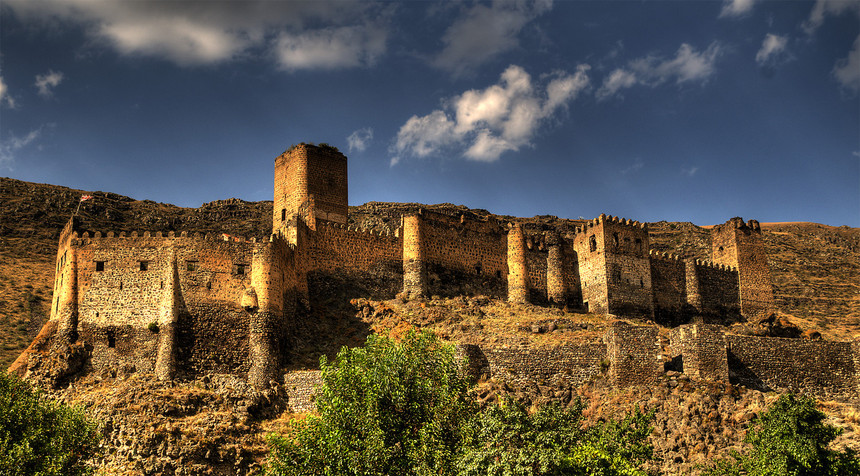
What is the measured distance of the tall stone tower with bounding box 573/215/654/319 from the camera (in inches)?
2031

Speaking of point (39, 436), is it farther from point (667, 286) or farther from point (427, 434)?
point (667, 286)

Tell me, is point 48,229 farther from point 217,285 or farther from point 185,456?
point 185,456

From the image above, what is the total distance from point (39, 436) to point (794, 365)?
32563mm

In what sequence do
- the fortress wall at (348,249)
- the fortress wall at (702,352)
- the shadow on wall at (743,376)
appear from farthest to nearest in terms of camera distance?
the fortress wall at (348,249) < the shadow on wall at (743,376) < the fortress wall at (702,352)

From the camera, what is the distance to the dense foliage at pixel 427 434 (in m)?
25.1

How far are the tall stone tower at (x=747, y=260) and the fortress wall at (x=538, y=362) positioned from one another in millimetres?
22021

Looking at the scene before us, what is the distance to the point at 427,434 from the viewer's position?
85.9 ft

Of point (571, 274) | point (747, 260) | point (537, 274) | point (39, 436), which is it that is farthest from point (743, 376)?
point (39, 436)

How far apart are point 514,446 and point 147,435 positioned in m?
16.4

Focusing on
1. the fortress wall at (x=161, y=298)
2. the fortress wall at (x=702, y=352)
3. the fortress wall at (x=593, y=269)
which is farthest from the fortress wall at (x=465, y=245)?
the fortress wall at (x=702, y=352)

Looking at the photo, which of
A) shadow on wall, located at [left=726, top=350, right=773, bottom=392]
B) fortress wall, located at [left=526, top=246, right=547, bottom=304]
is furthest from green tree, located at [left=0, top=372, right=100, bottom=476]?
fortress wall, located at [left=526, top=246, right=547, bottom=304]

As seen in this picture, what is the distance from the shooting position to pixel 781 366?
39.3 meters

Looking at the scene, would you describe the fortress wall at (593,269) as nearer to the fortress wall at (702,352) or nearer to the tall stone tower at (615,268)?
the tall stone tower at (615,268)

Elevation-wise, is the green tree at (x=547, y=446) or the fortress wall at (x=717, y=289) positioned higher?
the fortress wall at (x=717, y=289)
